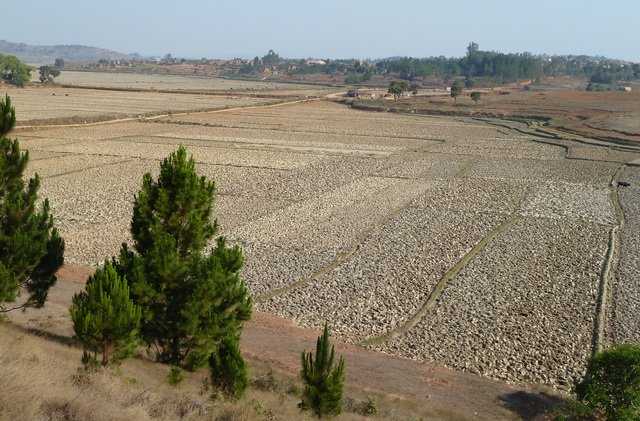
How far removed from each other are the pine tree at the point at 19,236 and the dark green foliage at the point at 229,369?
403cm

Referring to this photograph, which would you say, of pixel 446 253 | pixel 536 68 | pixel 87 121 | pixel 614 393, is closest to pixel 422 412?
pixel 614 393

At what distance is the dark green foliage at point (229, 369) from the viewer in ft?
35.9

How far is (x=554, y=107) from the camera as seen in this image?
80312mm

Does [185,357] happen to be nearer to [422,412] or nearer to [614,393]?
[422,412]

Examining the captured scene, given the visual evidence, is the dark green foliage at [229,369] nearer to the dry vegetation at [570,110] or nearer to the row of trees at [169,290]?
the row of trees at [169,290]

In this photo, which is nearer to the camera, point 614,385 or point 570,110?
point 614,385

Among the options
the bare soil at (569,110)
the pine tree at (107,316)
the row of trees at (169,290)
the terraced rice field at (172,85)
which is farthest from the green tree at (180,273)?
the terraced rice field at (172,85)

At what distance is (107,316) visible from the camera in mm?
10414

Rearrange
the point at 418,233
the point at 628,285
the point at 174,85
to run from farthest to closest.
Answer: the point at 174,85
the point at 418,233
the point at 628,285

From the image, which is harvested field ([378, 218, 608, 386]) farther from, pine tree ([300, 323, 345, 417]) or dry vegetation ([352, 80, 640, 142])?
dry vegetation ([352, 80, 640, 142])

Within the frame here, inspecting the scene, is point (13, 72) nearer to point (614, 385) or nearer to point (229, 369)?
point (229, 369)

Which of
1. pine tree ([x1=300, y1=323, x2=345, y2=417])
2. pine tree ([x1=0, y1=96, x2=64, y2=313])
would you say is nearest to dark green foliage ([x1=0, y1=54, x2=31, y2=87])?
pine tree ([x1=0, y1=96, x2=64, y2=313])

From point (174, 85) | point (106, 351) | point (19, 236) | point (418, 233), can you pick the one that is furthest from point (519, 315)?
point (174, 85)

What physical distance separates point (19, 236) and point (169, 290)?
304 cm
